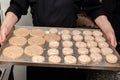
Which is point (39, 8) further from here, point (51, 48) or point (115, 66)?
point (115, 66)

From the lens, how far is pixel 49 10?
135 cm

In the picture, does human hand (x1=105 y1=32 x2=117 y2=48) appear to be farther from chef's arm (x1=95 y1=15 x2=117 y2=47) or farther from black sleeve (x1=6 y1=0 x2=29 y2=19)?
black sleeve (x1=6 y1=0 x2=29 y2=19)

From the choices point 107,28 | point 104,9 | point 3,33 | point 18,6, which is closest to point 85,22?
point 104,9

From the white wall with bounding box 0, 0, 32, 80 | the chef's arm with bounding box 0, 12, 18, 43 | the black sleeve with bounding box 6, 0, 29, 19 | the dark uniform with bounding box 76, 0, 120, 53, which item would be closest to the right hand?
the chef's arm with bounding box 0, 12, 18, 43

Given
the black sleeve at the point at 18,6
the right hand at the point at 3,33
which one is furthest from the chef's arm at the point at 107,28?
the right hand at the point at 3,33

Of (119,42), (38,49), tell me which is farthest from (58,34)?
(119,42)

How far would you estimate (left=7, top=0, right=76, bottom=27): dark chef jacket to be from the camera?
1346 mm

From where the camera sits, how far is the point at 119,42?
6.16 feet

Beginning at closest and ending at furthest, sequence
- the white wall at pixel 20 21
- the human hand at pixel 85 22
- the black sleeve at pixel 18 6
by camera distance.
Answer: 1. the black sleeve at pixel 18 6
2. the human hand at pixel 85 22
3. the white wall at pixel 20 21

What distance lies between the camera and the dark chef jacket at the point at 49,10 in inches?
53.0

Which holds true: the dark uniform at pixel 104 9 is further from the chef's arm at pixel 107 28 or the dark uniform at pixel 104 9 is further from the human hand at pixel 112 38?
the human hand at pixel 112 38

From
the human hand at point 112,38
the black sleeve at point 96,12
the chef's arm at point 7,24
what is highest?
the black sleeve at point 96,12

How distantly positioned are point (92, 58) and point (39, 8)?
458mm

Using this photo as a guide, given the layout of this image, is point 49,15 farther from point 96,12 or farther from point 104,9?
point 104,9
